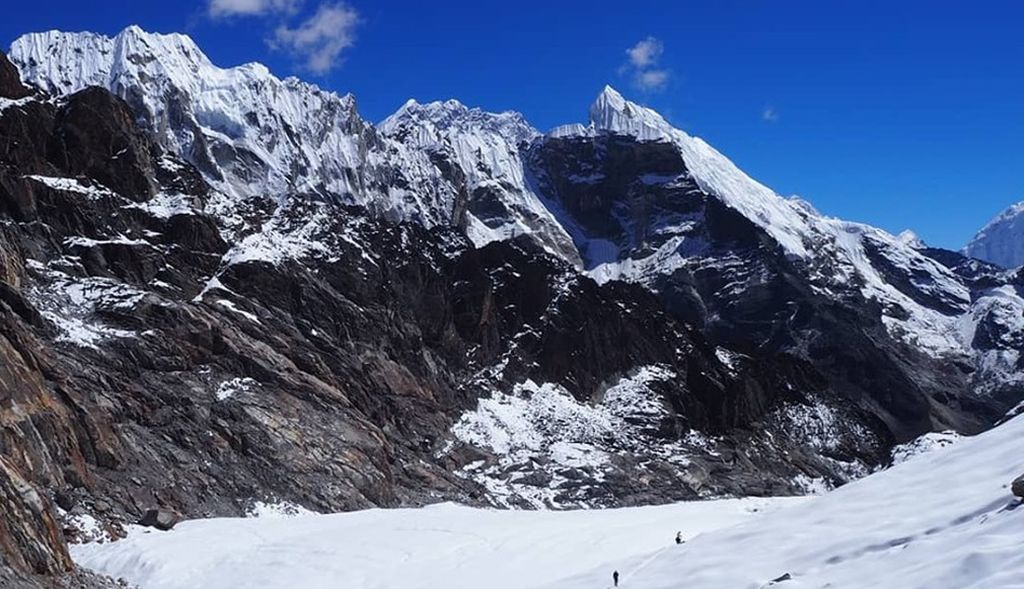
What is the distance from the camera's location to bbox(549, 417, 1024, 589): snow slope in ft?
49.4

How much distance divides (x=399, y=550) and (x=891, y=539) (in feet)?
97.2

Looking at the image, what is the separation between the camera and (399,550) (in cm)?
4409

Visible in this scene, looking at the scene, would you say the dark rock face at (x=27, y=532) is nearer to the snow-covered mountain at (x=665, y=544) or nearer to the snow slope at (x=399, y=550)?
the snow slope at (x=399, y=550)

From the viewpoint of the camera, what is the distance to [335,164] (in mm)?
189000

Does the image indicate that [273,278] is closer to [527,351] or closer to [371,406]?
[371,406]

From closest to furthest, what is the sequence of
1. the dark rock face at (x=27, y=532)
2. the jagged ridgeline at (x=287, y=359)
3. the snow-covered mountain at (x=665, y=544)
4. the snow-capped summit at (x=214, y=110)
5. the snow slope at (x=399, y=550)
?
the snow-covered mountain at (x=665, y=544) < the dark rock face at (x=27, y=532) < the snow slope at (x=399, y=550) < the jagged ridgeline at (x=287, y=359) < the snow-capped summit at (x=214, y=110)

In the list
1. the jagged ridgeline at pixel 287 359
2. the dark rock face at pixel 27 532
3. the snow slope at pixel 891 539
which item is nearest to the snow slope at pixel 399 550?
the jagged ridgeline at pixel 287 359

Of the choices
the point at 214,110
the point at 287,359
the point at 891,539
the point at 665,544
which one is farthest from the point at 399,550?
the point at 214,110

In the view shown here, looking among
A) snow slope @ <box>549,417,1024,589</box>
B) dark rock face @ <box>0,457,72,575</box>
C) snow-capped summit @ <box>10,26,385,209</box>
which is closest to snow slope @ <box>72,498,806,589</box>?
dark rock face @ <box>0,457,72,575</box>

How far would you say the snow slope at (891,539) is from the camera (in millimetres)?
15070

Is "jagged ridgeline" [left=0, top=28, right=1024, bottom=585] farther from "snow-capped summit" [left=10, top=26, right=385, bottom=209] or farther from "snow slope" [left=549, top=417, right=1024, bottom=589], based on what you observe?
"snow slope" [left=549, top=417, right=1024, bottom=589]

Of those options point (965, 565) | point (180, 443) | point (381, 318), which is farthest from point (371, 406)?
point (965, 565)

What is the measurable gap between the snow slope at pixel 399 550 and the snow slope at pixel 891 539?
1120cm

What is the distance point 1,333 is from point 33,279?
1146 inches
